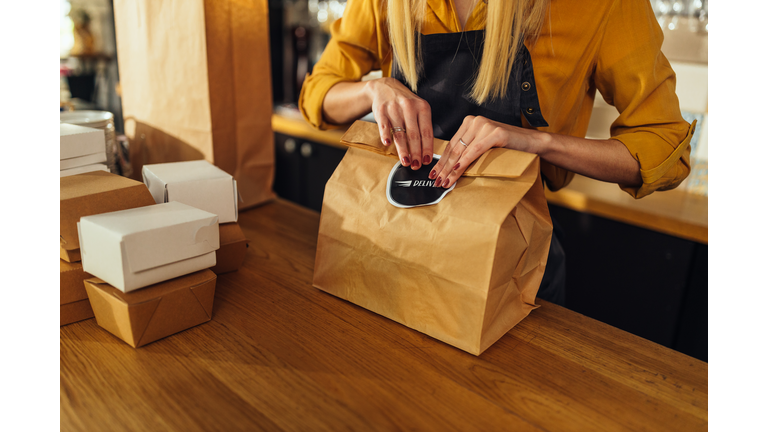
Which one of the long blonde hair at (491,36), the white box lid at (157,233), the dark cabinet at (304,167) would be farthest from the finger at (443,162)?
the dark cabinet at (304,167)

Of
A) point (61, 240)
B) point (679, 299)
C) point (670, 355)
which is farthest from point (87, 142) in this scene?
point (679, 299)

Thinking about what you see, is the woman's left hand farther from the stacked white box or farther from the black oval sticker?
the stacked white box

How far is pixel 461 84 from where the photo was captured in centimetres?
86

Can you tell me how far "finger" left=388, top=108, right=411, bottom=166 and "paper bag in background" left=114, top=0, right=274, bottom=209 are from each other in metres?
0.48

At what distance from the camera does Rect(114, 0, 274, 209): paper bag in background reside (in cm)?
99

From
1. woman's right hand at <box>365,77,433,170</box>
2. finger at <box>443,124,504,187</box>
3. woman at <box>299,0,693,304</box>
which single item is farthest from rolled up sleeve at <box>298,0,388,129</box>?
finger at <box>443,124,504,187</box>

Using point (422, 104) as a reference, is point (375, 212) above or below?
below

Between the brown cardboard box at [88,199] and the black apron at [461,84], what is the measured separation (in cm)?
52

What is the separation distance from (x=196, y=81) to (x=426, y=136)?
1.88ft

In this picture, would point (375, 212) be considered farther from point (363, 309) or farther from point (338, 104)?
point (338, 104)

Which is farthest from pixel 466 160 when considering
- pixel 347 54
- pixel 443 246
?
pixel 347 54

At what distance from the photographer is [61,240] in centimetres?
63

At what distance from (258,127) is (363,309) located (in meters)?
0.60

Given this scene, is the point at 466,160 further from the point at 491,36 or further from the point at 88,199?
the point at 88,199
